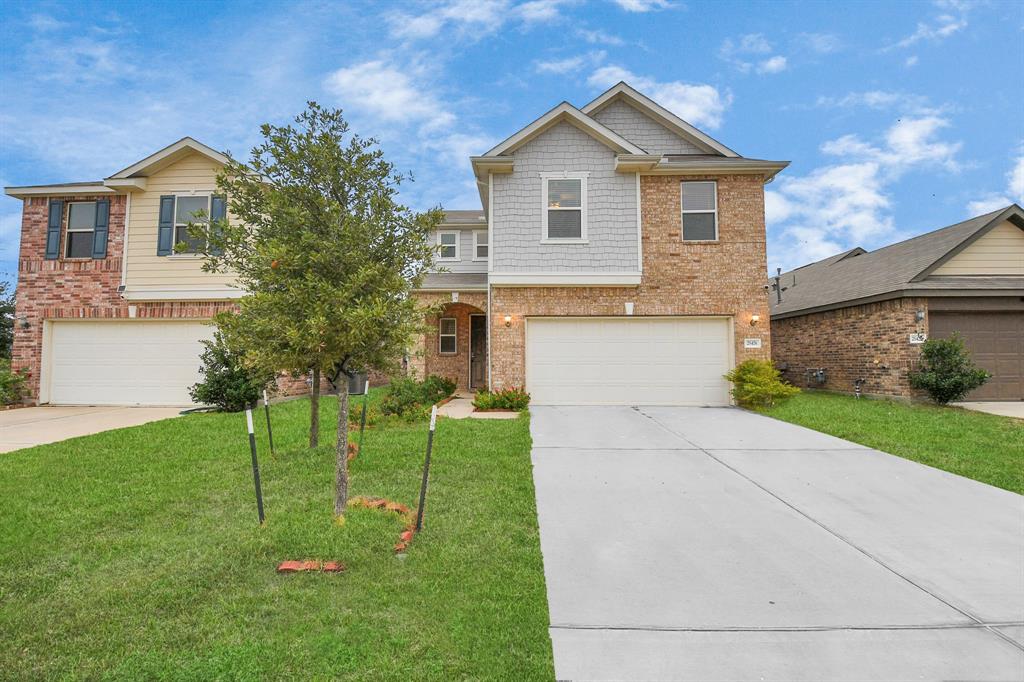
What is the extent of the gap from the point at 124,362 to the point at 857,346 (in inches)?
741

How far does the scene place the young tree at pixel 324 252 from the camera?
4043 millimetres

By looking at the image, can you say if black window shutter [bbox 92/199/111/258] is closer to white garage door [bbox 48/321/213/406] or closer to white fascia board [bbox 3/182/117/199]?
white fascia board [bbox 3/182/117/199]

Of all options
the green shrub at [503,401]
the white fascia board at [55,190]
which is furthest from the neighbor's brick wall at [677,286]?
the white fascia board at [55,190]

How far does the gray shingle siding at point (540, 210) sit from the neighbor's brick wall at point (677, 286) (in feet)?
1.65

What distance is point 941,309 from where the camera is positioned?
11641mm

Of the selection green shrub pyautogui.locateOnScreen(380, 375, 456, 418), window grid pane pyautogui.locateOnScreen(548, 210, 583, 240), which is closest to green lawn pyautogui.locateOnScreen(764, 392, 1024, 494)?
window grid pane pyautogui.locateOnScreen(548, 210, 583, 240)

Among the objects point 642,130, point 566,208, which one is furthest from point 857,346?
point 566,208

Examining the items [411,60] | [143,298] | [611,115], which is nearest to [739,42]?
[611,115]

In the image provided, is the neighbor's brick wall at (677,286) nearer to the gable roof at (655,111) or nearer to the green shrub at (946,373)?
the gable roof at (655,111)

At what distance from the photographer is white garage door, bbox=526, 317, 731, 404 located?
38.9 feet

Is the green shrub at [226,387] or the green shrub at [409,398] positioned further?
the green shrub at [226,387]

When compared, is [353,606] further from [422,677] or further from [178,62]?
[178,62]

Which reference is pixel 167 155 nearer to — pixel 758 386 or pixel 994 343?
pixel 758 386

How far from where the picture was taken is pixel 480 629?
2785mm
